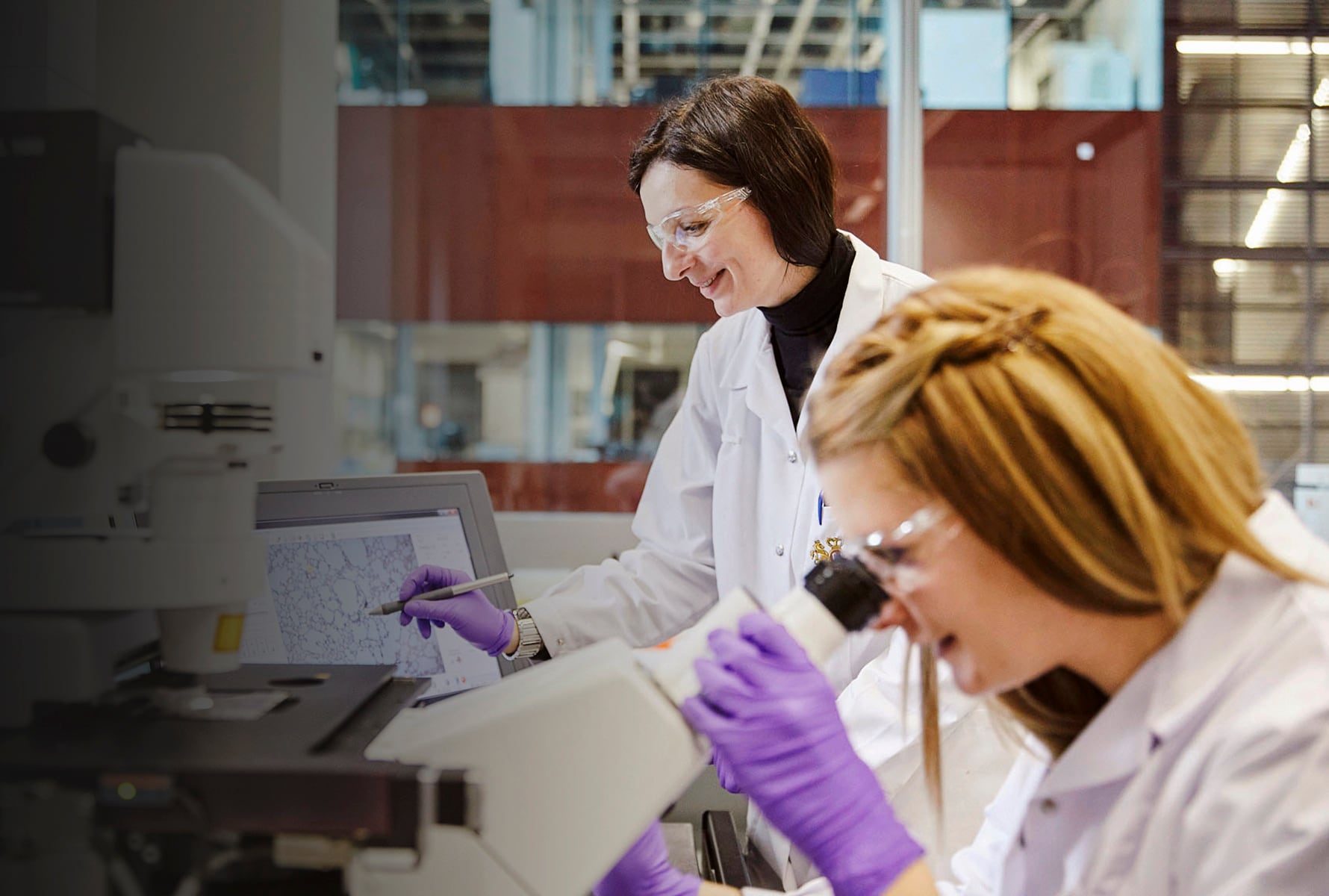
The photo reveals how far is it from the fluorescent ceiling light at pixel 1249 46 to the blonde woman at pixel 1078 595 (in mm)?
2775

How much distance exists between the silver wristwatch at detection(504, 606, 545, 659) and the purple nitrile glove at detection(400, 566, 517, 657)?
0.03m

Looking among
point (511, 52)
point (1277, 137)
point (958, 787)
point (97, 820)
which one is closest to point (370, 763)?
point (97, 820)

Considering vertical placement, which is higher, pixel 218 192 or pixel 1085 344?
pixel 218 192

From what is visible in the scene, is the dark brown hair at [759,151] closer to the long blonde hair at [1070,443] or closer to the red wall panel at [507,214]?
the long blonde hair at [1070,443]

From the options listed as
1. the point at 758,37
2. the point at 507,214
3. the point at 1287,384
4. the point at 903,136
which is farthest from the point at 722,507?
the point at 1287,384

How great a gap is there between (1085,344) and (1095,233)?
2.57 m

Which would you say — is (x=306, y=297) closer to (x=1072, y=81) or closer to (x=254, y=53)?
(x=254, y=53)

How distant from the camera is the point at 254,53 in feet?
4.61

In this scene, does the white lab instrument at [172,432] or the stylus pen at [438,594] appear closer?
the white lab instrument at [172,432]

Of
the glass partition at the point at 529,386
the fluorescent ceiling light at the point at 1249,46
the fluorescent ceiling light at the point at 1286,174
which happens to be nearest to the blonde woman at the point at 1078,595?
the glass partition at the point at 529,386

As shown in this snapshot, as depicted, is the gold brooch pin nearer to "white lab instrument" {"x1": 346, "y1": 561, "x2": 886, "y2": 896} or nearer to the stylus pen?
the stylus pen

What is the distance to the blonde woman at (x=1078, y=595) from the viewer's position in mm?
718

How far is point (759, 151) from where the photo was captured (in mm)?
1500

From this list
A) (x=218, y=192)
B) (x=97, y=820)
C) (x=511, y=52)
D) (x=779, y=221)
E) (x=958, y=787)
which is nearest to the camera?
(x=97, y=820)
